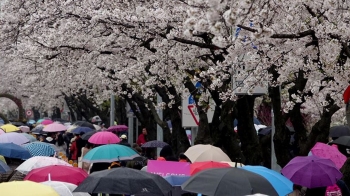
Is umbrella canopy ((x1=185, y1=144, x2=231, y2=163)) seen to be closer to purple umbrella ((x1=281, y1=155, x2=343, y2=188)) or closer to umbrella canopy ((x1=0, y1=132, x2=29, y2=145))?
purple umbrella ((x1=281, y1=155, x2=343, y2=188))

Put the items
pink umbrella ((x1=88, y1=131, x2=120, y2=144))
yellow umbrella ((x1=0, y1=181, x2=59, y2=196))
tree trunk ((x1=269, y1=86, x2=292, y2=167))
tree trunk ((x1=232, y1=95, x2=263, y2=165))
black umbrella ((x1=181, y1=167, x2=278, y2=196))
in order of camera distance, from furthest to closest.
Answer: pink umbrella ((x1=88, y1=131, x2=120, y2=144)) < tree trunk ((x1=232, y1=95, x2=263, y2=165)) < tree trunk ((x1=269, y1=86, x2=292, y2=167)) < black umbrella ((x1=181, y1=167, x2=278, y2=196)) < yellow umbrella ((x1=0, y1=181, x2=59, y2=196))

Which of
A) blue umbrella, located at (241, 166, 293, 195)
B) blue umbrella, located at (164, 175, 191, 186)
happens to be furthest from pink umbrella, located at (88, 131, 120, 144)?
blue umbrella, located at (241, 166, 293, 195)

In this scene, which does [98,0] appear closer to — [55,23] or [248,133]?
[55,23]

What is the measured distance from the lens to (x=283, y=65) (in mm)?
11969

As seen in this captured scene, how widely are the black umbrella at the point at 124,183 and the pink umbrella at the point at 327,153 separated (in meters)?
3.94

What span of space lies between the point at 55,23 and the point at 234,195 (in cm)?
701

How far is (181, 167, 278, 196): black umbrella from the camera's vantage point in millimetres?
8414

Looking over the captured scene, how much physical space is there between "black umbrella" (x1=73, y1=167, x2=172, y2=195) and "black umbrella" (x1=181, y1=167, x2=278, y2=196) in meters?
0.50

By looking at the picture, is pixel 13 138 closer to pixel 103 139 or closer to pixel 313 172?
pixel 103 139

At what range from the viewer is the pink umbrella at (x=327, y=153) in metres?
12.4

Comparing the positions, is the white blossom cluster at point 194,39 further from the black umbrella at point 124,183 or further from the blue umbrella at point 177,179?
the black umbrella at point 124,183

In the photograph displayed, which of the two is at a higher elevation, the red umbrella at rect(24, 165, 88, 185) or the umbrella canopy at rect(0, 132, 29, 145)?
the umbrella canopy at rect(0, 132, 29, 145)

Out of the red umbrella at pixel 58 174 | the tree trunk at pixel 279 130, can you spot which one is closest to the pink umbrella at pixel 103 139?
the tree trunk at pixel 279 130

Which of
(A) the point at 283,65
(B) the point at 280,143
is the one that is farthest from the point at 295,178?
(B) the point at 280,143
